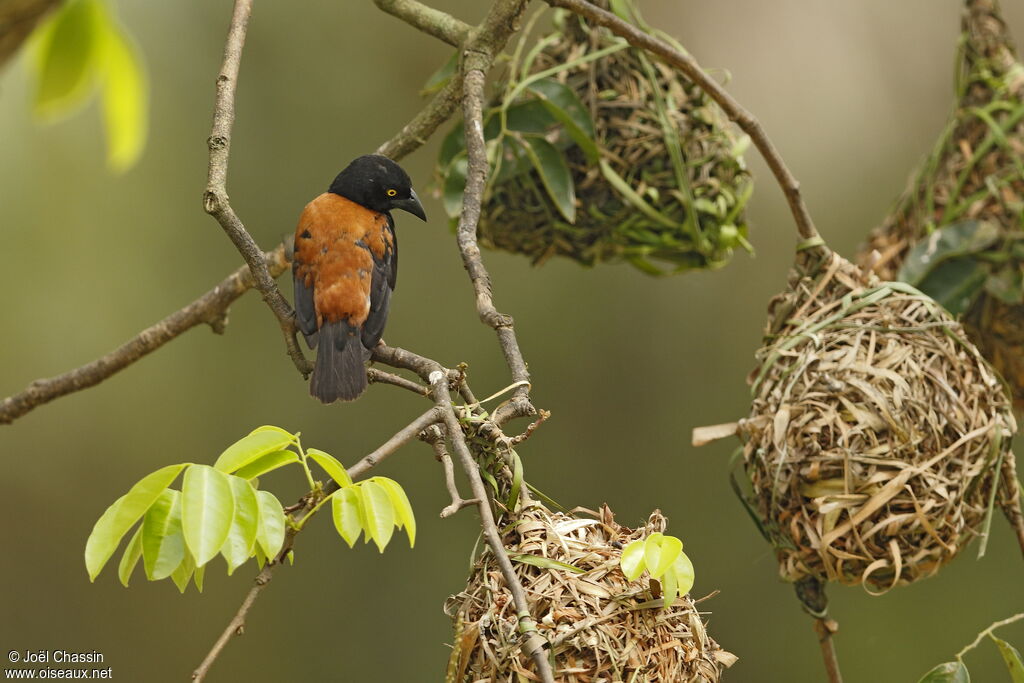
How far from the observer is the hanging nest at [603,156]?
6.08 ft

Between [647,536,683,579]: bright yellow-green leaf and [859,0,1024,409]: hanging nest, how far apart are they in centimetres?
112

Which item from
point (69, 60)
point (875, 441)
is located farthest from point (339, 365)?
point (69, 60)

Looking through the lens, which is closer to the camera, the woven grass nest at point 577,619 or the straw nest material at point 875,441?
the woven grass nest at point 577,619

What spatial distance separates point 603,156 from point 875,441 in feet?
2.49

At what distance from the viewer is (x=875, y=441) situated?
1472mm

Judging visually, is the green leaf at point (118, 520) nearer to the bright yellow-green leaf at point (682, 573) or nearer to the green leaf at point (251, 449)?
the green leaf at point (251, 449)

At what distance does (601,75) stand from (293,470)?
271 cm

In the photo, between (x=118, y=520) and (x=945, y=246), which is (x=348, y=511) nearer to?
(x=118, y=520)

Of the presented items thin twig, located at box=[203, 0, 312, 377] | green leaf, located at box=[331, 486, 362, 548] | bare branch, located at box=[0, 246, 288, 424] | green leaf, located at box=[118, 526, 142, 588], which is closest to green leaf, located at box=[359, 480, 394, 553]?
green leaf, located at box=[331, 486, 362, 548]

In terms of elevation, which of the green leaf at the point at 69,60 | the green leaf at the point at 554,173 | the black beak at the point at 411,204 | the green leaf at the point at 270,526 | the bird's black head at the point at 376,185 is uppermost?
the bird's black head at the point at 376,185

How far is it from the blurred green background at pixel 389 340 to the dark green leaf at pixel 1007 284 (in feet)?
6.74

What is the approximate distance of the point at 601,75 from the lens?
1938mm

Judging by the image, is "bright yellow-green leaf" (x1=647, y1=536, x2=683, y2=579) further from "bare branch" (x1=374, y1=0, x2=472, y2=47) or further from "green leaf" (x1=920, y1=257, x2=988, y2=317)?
"green leaf" (x1=920, y1=257, x2=988, y2=317)

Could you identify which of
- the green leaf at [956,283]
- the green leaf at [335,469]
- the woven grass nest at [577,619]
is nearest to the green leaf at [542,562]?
the woven grass nest at [577,619]
